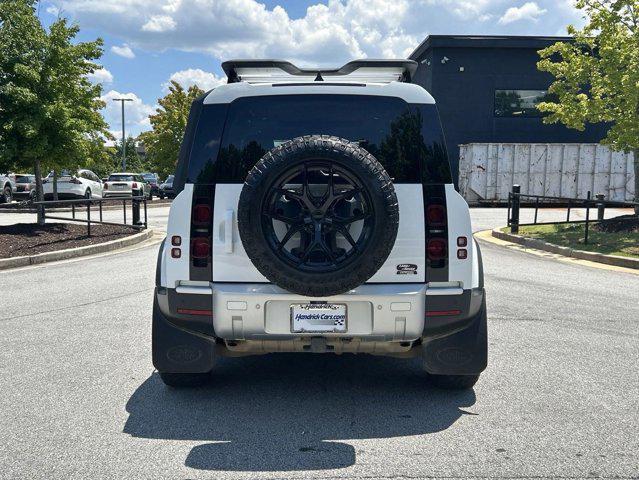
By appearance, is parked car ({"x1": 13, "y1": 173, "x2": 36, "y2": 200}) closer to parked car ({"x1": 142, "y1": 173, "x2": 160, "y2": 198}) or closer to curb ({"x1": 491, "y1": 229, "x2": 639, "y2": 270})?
parked car ({"x1": 142, "y1": 173, "x2": 160, "y2": 198})

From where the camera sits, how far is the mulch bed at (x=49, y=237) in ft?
41.9

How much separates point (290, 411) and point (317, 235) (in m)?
1.20

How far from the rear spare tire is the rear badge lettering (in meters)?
0.25

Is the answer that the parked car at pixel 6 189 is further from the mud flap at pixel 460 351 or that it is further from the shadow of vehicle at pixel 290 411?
the mud flap at pixel 460 351

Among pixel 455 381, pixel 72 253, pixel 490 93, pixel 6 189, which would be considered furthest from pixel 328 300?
pixel 490 93

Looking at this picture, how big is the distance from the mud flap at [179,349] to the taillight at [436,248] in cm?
152

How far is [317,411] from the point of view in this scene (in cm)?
415

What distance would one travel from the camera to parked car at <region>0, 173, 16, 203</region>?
28.4 m

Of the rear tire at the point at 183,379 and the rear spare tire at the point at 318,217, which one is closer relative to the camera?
the rear spare tire at the point at 318,217

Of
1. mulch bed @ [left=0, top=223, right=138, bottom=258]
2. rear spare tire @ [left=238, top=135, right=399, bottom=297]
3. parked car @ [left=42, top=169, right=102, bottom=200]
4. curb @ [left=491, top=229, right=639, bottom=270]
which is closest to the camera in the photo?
rear spare tire @ [left=238, top=135, right=399, bottom=297]

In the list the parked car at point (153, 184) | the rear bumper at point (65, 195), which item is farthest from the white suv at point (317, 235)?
the parked car at point (153, 184)

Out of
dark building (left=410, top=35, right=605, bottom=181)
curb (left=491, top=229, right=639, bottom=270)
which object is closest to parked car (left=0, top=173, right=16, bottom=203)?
dark building (left=410, top=35, right=605, bottom=181)

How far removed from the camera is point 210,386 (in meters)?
4.66

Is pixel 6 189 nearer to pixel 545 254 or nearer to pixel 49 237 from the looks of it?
pixel 49 237
